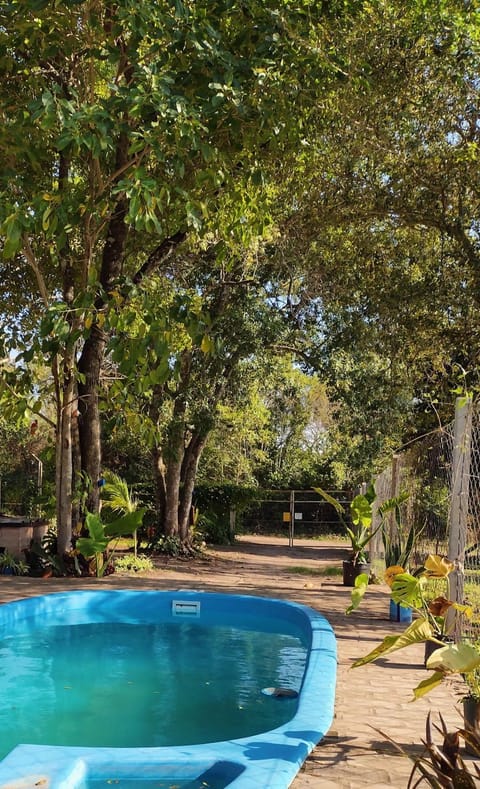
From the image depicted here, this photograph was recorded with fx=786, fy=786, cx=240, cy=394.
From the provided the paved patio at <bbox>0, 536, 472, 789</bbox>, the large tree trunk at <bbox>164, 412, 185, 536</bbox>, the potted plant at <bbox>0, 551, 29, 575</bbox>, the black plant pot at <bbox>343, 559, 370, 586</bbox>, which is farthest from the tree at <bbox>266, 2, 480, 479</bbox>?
the potted plant at <bbox>0, 551, 29, 575</bbox>

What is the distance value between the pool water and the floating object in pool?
0.07 m

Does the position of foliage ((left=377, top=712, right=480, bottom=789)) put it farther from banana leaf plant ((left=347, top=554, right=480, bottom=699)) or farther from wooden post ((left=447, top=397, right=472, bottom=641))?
wooden post ((left=447, top=397, right=472, bottom=641))

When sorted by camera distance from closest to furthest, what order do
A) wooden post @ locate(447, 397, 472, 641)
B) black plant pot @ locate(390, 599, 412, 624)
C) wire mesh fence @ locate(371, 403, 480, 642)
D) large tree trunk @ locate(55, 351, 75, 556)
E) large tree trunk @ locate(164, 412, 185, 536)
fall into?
wooden post @ locate(447, 397, 472, 641) < wire mesh fence @ locate(371, 403, 480, 642) < black plant pot @ locate(390, 599, 412, 624) < large tree trunk @ locate(55, 351, 75, 556) < large tree trunk @ locate(164, 412, 185, 536)

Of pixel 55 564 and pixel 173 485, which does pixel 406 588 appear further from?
pixel 173 485

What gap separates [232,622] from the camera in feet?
32.7

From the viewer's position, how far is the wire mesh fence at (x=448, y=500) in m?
5.77

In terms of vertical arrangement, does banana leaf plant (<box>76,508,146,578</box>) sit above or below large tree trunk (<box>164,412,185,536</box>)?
below

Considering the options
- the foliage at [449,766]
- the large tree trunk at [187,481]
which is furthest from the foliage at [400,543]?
the large tree trunk at [187,481]

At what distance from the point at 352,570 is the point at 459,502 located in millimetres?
6506

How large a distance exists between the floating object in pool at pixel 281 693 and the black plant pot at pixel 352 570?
538 cm

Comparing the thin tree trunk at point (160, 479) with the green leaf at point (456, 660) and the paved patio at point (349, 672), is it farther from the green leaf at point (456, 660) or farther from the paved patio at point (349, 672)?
the green leaf at point (456, 660)

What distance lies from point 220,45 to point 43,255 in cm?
545

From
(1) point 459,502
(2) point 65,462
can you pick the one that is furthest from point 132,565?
(1) point 459,502

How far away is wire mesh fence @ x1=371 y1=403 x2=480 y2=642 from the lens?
5773 mm
